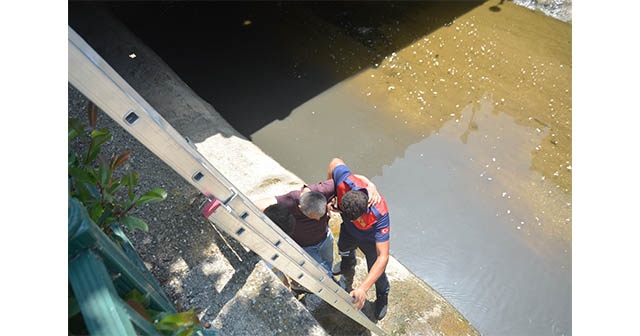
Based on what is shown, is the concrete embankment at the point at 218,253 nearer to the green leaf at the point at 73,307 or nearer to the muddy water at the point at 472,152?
the muddy water at the point at 472,152

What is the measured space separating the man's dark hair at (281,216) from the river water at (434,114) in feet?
6.62

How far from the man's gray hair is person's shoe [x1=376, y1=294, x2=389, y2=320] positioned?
4.14 feet

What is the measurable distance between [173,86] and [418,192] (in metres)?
3.32

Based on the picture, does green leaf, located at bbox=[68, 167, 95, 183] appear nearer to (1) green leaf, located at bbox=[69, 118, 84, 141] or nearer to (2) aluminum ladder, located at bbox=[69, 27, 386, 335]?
(1) green leaf, located at bbox=[69, 118, 84, 141]

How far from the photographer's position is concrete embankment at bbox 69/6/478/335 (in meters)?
3.23

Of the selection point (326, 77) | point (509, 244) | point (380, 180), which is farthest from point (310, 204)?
point (326, 77)

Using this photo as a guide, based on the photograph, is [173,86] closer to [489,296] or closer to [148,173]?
[148,173]

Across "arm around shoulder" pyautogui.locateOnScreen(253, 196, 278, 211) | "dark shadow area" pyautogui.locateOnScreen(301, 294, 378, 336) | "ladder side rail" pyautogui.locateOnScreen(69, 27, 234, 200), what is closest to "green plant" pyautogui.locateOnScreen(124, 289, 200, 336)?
"ladder side rail" pyautogui.locateOnScreen(69, 27, 234, 200)

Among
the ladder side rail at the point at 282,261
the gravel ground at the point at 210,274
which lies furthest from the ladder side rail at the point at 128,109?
the gravel ground at the point at 210,274

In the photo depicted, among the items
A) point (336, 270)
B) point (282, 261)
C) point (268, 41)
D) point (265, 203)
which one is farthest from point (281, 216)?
point (268, 41)

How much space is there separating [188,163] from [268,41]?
5694 mm

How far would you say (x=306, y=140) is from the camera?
6113 mm

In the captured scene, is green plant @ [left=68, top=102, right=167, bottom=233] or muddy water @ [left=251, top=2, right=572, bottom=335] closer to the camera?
green plant @ [left=68, top=102, right=167, bottom=233]

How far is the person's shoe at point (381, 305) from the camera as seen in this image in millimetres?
4305
